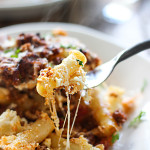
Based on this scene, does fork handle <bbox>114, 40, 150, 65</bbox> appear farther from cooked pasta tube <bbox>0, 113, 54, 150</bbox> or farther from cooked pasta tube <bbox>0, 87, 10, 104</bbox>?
cooked pasta tube <bbox>0, 87, 10, 104</bbox>

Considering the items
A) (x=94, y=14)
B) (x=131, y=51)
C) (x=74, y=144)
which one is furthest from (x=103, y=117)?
(x=94, y=14)

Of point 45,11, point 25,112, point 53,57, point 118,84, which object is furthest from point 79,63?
point 45,11

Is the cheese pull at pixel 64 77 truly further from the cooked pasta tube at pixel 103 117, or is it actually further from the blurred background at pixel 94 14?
the blurred background at pixel 94 14

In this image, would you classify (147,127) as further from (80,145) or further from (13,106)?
(13,106)

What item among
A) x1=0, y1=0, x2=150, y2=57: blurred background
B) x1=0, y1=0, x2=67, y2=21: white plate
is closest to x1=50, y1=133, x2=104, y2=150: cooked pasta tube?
x1=0, y1=0, x2=150, y2=57: blurred background

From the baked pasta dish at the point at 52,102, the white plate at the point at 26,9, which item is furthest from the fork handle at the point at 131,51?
the white plate at the point at 26,9

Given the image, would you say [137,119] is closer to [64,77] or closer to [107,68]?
[107,68]
